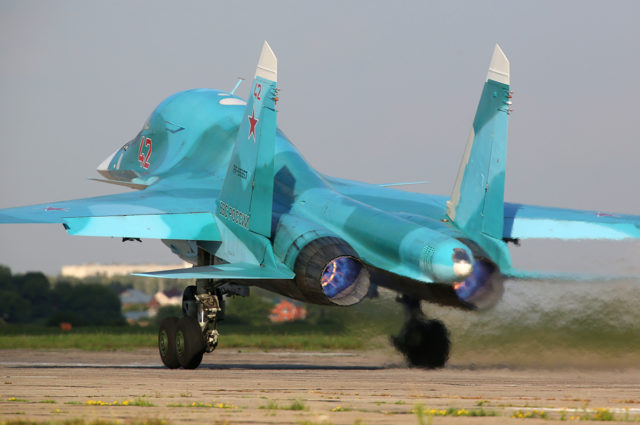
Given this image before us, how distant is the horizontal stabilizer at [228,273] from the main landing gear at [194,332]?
144cm

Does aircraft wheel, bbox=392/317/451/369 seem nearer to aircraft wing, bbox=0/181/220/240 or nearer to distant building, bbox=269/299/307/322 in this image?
aircraft wing, bbox=0/181/220/240

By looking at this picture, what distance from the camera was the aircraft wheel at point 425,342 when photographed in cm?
1791

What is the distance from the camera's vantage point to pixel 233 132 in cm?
2205

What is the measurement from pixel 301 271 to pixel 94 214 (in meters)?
4.80

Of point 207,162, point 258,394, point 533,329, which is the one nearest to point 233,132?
point 207,162

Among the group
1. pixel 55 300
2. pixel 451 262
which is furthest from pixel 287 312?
pixel 451 262

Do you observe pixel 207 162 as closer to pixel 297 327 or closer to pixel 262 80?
pixel 262 80

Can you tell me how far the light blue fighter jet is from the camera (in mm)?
16875

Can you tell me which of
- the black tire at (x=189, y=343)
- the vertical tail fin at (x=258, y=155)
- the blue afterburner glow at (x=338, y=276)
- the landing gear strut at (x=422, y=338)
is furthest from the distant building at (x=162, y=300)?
the blue afterburner glow at (x=338, y=276)

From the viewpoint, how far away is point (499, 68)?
17.6 metres

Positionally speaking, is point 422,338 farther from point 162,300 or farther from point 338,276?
point 162,300

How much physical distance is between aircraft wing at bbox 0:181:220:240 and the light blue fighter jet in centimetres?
2

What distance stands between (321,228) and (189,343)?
3312 mm

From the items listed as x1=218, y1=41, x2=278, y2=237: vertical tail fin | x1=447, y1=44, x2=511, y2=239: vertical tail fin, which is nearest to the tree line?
x1=218, y1=41, x2=278, y2=237: vertical tail fin
